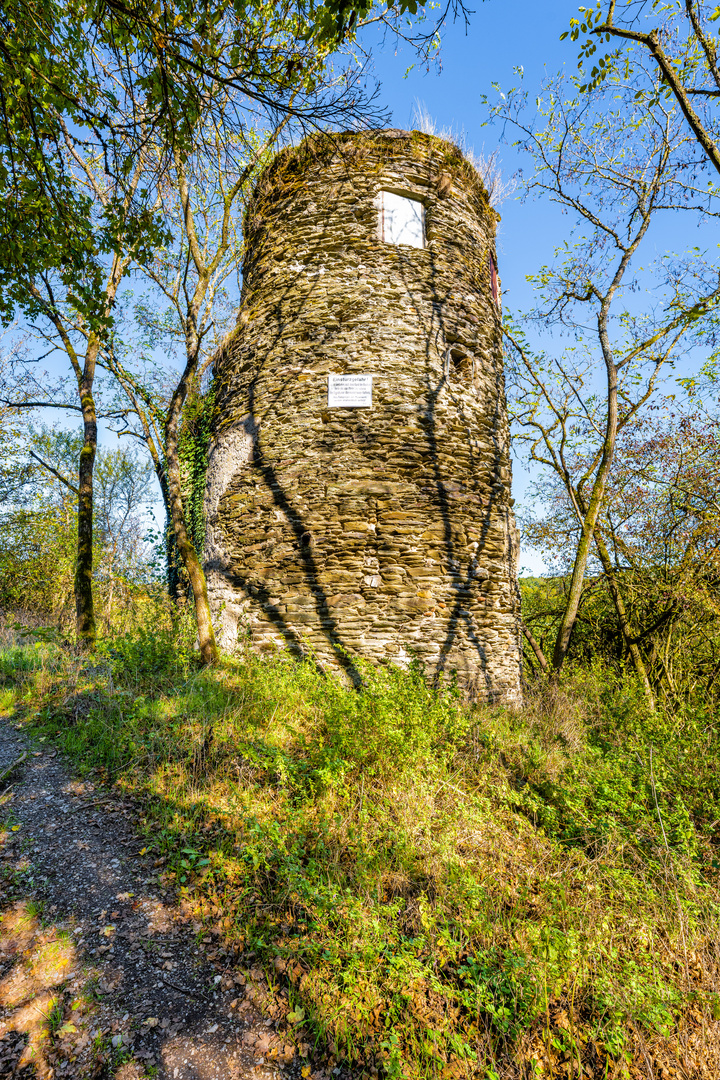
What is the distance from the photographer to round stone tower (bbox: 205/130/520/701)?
18.4ft

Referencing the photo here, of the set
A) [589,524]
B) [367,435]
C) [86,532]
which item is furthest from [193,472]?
[589,524]

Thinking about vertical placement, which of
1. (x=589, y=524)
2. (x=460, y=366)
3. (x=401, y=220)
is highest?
(x=401, y=220)

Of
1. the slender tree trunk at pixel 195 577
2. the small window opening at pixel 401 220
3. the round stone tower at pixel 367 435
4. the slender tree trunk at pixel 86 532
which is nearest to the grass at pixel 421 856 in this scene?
the slender tree trunk at pixel 195 577

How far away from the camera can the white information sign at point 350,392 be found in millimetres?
5832

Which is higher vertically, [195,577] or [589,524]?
[589,524]

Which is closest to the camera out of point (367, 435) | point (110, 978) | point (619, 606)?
point (110, 978)

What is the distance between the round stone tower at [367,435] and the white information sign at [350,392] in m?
0.02

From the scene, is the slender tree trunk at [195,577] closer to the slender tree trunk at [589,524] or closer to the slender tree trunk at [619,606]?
the slender tree trunk at [589,524]

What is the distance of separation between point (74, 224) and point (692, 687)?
9.89 metres

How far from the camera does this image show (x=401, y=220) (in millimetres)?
6371

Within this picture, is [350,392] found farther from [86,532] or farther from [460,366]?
[86,532]

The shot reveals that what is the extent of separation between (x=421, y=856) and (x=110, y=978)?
72.7 inches

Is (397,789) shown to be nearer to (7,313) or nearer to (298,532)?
(298,532)

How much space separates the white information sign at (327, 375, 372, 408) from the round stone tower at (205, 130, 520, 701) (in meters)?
0.02
